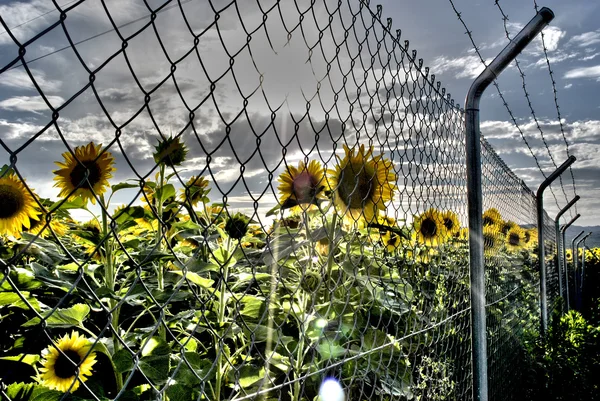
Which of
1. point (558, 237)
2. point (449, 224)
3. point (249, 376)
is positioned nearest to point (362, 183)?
point (249, 376)

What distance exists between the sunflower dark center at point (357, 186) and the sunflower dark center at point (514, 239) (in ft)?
13.8

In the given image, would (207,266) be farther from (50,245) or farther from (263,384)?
(50,245)

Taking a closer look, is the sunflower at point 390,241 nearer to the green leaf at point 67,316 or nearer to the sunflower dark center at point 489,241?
the sunflower dark center at point 489,241

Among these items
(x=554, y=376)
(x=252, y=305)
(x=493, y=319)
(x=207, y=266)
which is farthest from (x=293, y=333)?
(x=554, y=376)

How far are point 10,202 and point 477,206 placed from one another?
1876 millimetres

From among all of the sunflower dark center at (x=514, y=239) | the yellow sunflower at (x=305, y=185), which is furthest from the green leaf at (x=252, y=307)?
the sunflower dark center at (x=514, y=239)

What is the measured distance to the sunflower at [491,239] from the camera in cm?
373

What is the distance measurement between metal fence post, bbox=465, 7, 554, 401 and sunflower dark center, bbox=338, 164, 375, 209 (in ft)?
2.70

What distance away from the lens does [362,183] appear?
176cm

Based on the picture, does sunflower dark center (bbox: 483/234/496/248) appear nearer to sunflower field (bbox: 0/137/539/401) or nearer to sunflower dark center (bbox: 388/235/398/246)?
sunflower dark center (bbox: 388/235/398/246)

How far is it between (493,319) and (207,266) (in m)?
3.05

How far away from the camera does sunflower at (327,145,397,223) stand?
1.69 m

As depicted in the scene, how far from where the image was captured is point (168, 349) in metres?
1.25

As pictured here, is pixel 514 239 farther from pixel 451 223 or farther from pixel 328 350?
pixel 328 350
